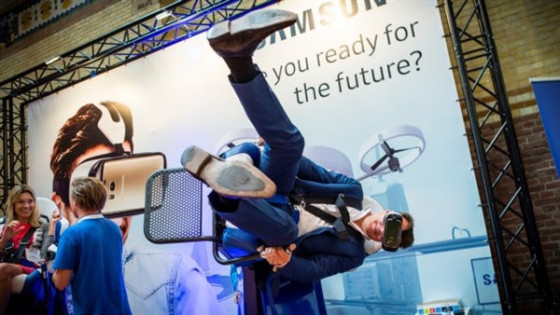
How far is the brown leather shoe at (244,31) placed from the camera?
4.87 ft

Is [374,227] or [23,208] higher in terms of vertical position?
[23,208]

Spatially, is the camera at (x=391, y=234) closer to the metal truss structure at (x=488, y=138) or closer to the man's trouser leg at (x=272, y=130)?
the man's trouser leg at (x=272, y=130)

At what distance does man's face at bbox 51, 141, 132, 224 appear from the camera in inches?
220

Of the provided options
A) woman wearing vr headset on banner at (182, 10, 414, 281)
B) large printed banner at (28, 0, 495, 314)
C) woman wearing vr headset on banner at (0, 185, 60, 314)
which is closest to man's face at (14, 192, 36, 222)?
woman wearing vr headset on banner at (0, 185, 60, 314)

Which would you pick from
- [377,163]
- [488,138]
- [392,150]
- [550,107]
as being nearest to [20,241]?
[377,163]

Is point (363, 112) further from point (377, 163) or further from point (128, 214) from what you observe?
point (128, 214)

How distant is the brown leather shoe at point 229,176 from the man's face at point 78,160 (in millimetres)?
4249

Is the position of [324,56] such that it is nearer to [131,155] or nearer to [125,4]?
[131,155]

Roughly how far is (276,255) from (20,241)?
7.78 ft

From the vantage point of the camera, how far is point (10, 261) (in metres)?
3.14

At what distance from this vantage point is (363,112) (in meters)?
4.24

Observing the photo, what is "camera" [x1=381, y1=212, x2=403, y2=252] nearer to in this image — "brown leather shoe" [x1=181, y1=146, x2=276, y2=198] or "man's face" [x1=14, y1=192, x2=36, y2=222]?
"brown leather shoe" [x1=181, y1=146, x2=276, y2=198]

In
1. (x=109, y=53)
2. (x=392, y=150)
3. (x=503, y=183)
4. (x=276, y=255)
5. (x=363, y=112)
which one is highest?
(x=109, y=53)

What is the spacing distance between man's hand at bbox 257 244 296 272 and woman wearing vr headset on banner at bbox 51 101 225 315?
2.92 m
